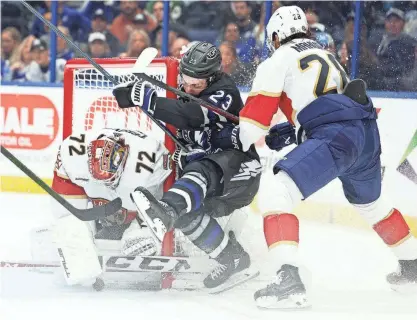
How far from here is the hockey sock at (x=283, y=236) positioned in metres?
3.06

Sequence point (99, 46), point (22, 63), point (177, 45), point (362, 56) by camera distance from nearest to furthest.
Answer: point (362, 56)
point (177, 45)
point (99, 46)
point (22, 63)

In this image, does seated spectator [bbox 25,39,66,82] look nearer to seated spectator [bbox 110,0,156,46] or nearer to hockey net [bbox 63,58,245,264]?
seated spectator [bbox 110,0,156,46]

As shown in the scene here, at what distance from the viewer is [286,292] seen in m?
3.03

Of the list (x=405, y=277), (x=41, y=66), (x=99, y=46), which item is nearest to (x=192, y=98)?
(x=405, y=277)

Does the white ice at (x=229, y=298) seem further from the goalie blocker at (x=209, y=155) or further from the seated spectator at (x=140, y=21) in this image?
the seated spectator at (x=140, y=21)

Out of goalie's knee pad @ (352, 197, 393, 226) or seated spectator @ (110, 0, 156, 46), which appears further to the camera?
seated spectator @ (110, 0, 156, 46)

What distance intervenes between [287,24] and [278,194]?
0.69 m

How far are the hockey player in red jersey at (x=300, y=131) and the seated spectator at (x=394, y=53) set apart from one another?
177 cm

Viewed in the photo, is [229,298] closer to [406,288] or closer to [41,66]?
[406,288]

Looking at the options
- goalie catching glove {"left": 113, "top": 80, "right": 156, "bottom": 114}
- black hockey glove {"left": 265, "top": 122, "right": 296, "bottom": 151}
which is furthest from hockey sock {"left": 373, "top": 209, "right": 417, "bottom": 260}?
goalie catching glove {"left": 113, "top": 80, "right": 156, "bottom": 114}

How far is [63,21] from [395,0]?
9.47 feet

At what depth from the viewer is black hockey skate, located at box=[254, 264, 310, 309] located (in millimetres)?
3025

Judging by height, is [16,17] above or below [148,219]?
above

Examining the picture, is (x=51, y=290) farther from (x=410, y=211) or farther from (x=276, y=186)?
(x=410, y=211)
